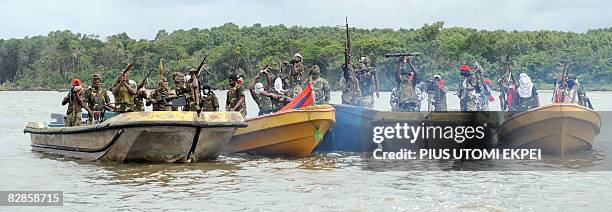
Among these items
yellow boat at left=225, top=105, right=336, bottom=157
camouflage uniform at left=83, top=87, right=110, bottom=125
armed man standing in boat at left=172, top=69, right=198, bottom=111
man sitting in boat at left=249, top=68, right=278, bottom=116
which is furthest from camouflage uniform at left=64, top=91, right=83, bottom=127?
man sitting in boat at left=249, top=68, right=278, bottom=116

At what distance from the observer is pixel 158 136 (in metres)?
14.0

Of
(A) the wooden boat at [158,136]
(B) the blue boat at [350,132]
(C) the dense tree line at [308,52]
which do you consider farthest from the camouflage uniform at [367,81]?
(C) the dense tree line at [308,52]

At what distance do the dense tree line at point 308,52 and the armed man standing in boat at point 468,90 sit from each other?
1296 inches

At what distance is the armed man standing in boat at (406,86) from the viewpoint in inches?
701

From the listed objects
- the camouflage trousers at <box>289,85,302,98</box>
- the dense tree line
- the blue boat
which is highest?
the dense tree line

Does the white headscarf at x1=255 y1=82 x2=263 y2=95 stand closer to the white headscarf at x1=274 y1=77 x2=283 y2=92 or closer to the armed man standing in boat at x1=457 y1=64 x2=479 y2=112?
the white headscarf at x1=274 y1=77 x2=283 y2=92

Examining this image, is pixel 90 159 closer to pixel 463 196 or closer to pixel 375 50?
pixel 463 196

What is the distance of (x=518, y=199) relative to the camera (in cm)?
1128

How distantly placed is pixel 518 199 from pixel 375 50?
57034 millimetres

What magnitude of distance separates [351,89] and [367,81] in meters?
0.65

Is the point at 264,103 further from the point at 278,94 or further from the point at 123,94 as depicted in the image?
the point at 123,94

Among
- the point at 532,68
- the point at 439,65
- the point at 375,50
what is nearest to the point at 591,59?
the point at 532,68

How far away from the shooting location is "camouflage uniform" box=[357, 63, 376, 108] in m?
18.5

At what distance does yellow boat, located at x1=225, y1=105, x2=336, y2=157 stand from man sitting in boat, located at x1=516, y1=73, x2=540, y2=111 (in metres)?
4.13
